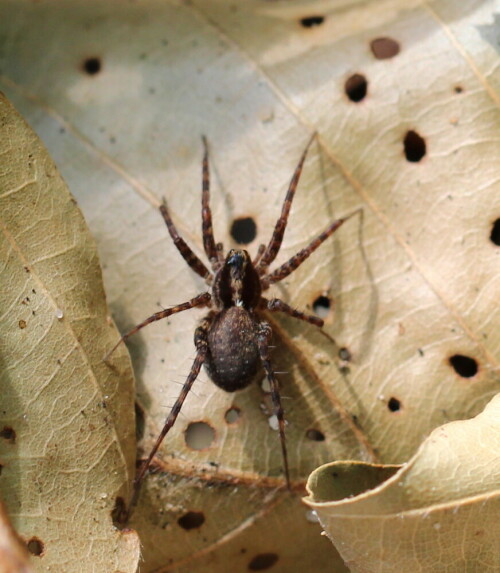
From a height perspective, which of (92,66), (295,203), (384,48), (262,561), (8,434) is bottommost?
(262,561)

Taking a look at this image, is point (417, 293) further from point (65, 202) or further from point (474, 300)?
point (65, 202)

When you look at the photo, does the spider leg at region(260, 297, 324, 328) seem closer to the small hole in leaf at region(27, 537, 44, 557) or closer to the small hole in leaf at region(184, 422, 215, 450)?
the small hole in leaf at region(184, 422, 215, 450)

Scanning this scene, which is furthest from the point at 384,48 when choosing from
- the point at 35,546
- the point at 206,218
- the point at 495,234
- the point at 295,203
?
the point at 35,546

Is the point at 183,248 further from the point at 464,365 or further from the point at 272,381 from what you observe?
the point at 464,365

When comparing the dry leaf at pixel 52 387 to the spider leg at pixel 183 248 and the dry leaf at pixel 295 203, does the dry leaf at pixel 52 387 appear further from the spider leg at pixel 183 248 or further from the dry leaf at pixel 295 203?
the spider leg at pixel 183 248

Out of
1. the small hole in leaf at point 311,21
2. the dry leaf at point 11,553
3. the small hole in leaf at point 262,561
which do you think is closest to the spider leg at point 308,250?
the small hole in leaf at point 311,21

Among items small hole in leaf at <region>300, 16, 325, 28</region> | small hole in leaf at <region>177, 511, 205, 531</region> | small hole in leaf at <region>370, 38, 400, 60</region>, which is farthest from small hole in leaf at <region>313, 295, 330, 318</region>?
small hole in leaf at <region>300, 16, 325, 28</region>
